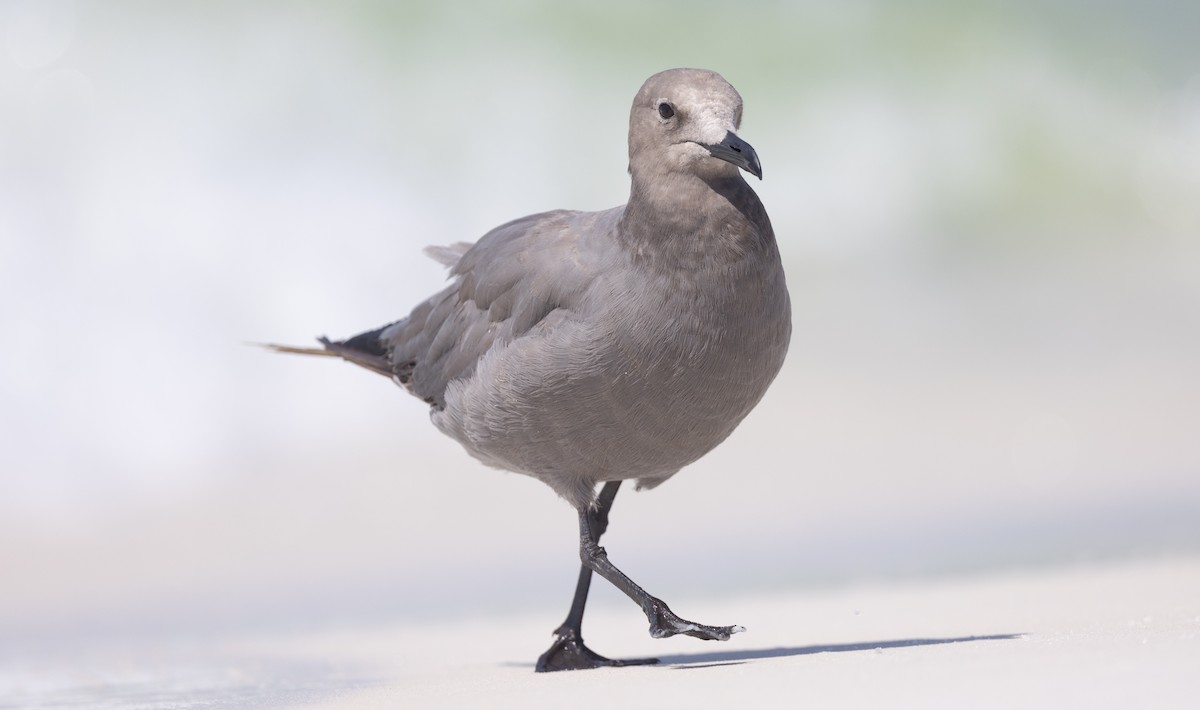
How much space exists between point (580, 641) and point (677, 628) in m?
0.86

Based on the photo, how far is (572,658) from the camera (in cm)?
706

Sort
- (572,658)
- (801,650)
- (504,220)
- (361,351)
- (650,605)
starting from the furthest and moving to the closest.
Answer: (504,220) < (361,351) < (572,658) < (801,650) < (650,605)

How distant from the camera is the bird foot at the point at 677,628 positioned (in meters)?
6.37

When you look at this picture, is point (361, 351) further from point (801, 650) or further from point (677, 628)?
point (801, 650)

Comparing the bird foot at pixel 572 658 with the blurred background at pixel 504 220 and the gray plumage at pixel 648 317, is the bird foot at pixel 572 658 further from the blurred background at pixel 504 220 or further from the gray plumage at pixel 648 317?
the blurred background at pixel 504 220

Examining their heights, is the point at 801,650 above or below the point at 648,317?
below

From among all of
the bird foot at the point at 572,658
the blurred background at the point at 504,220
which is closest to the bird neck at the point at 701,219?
the bird foot at the point at 572,658

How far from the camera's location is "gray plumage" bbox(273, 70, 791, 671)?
19.7 ft

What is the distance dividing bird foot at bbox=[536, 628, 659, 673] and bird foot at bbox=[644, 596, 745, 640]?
0.59 m

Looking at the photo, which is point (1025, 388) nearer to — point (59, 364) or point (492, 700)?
point (59, 364)

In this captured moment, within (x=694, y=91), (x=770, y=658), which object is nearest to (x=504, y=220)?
(x=770, y=658)

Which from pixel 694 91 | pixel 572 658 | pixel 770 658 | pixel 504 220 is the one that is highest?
pixel 504 220

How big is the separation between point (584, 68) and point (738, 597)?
10645mm

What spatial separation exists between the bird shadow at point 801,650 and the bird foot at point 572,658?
0.61 feet
